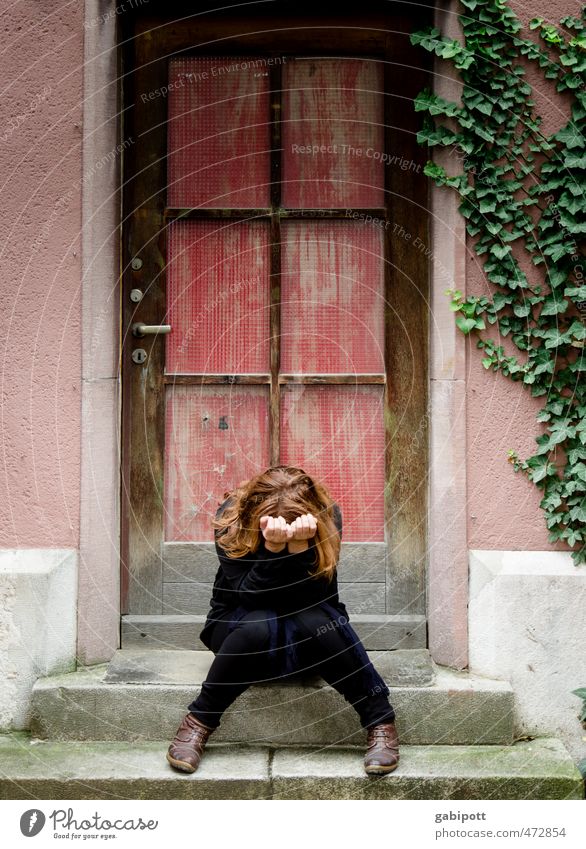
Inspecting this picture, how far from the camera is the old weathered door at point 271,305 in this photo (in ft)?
12.3

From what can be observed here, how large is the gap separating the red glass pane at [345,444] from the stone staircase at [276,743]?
62 cm

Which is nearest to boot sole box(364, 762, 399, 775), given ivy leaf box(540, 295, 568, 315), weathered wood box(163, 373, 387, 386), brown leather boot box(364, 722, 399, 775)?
brown leather boot box(364, 722, 399, 775)

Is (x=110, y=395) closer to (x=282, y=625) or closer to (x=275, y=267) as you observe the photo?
(x=275, y=267)

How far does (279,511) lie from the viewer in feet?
10.4

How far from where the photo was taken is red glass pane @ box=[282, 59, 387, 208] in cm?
375

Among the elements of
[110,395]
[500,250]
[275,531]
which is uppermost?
[500,250]

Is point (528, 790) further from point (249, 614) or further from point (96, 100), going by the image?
point (96, 100)

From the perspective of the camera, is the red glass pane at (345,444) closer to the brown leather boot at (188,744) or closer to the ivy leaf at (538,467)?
the ivy leaf at (538,467)

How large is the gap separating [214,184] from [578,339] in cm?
155

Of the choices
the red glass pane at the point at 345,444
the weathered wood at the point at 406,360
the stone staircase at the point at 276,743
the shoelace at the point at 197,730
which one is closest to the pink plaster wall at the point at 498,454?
the weathered wood at the point at 406,360

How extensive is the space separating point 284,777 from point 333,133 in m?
2.43

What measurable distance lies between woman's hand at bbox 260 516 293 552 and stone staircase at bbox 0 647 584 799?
562 millimetres

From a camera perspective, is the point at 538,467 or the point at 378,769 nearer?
the point at 378,769

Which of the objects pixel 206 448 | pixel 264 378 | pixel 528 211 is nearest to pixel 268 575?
pixel 206 448
